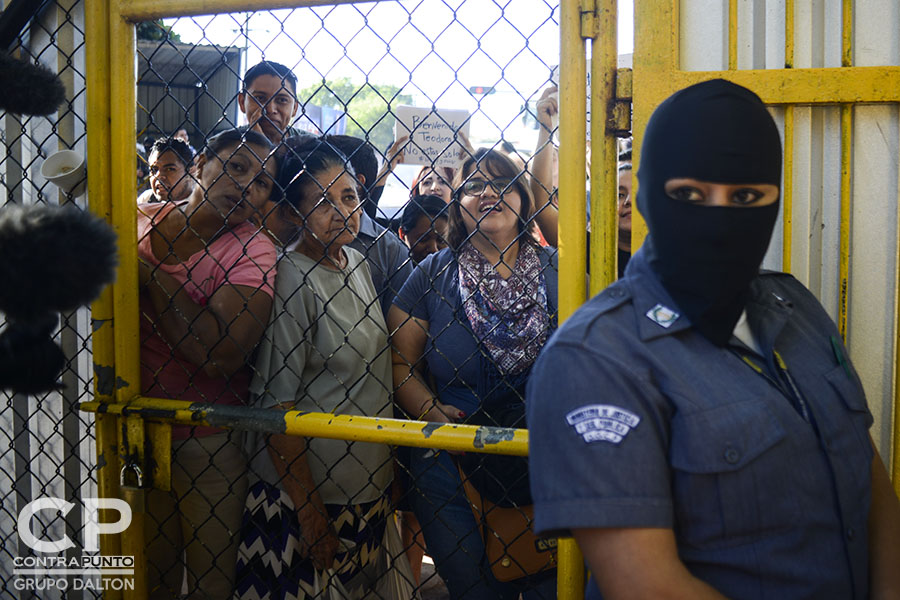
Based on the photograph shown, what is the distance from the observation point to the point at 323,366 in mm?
2176

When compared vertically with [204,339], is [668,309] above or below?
above

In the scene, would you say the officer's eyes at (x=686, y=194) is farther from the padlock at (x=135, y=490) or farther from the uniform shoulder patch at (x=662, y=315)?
the padlock at (x=135, y=490)

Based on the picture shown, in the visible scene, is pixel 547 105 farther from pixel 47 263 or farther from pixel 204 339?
pixel 47 263

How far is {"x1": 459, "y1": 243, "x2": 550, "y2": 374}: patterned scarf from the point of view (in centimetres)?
216

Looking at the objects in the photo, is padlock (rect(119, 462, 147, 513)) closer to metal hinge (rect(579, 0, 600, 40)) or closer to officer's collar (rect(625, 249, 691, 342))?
officer's collar (rect(625, 249, 691, 342))

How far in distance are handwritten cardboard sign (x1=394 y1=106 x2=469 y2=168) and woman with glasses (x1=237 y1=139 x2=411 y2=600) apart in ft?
0.77

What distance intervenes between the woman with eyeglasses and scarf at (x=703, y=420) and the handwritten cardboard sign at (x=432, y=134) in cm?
93

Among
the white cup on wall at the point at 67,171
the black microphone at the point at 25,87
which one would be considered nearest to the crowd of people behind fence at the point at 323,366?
the white cup on wall at the point at 67,171

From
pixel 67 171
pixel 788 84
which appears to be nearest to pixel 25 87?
pixel 67 171

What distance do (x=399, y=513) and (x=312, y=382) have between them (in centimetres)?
139

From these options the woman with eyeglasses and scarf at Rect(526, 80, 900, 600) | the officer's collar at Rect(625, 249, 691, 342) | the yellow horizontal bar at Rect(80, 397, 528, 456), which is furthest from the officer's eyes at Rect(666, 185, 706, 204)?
the yellow horizontal bar at Rect(80, 397, 528, 456)

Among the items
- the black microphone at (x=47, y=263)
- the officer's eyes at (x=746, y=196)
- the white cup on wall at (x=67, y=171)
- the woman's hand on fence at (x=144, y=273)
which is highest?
the white cup on wall at (x=67, y=171)

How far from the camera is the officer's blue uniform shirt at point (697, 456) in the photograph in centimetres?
100

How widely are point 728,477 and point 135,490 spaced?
1.62 meters
